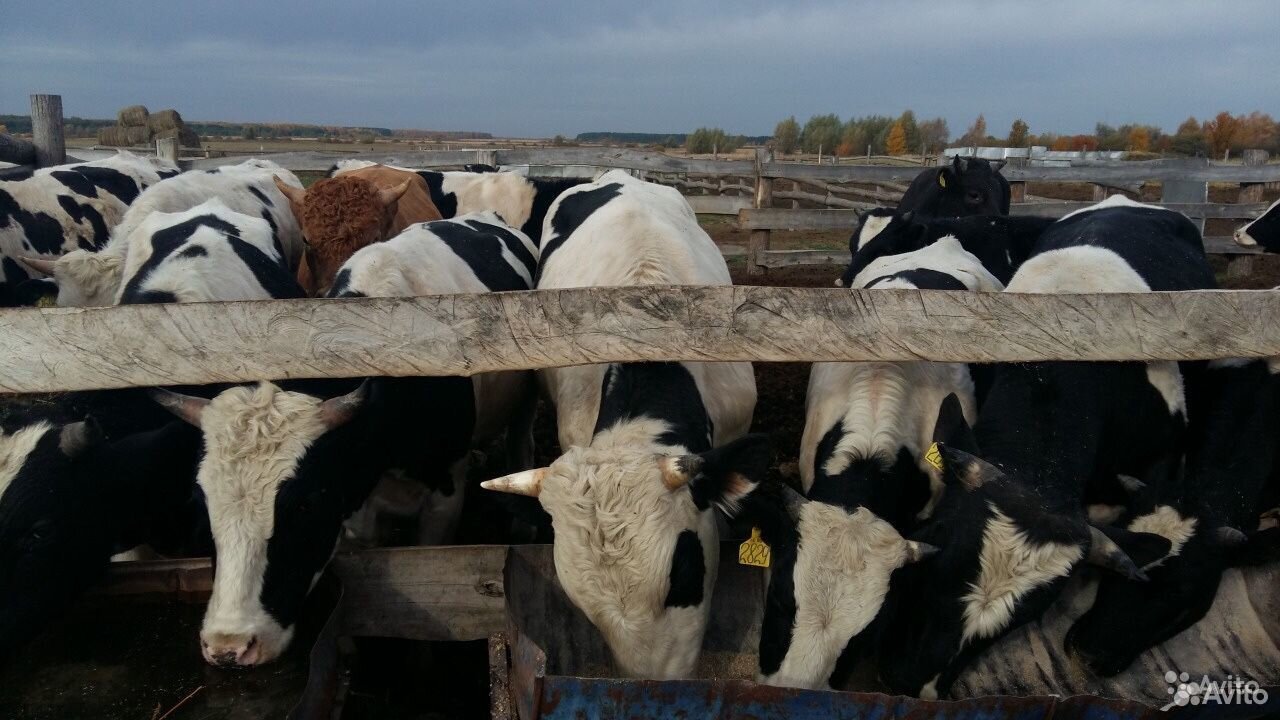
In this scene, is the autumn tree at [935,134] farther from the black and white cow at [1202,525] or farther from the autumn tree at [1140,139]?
the black and white cow at [1202,525]

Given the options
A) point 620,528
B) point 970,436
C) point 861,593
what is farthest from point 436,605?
point 970,436

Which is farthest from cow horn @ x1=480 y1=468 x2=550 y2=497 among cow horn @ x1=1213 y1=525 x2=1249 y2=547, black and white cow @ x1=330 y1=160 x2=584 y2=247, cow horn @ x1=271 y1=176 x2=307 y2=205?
black and white cow @ x1=330 y1=160 x2=584 y2=247

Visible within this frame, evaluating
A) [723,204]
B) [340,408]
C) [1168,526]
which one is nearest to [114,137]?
[723,204]

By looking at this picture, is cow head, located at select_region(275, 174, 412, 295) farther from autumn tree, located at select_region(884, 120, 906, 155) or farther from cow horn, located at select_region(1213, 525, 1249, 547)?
autumn tree, located at select_region(884, 120, 906, 155)

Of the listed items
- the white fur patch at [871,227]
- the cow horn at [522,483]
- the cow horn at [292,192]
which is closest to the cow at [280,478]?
the cow horn at [522,483]

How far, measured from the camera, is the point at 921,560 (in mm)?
2621

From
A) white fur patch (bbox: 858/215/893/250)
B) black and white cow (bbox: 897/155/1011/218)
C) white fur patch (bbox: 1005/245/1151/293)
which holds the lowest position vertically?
white fur patch (bbox: 1005/245/1151/293)

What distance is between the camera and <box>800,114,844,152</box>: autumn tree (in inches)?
2601

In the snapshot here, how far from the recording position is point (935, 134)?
76.4 metres

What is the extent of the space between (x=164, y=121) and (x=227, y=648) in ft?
124

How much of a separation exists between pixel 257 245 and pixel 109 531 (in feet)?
6.71

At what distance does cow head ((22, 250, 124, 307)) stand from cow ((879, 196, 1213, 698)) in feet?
14.8

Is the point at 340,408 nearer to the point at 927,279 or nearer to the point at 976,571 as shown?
the point at 976,571

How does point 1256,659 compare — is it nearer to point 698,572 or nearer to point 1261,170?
point 698,572
